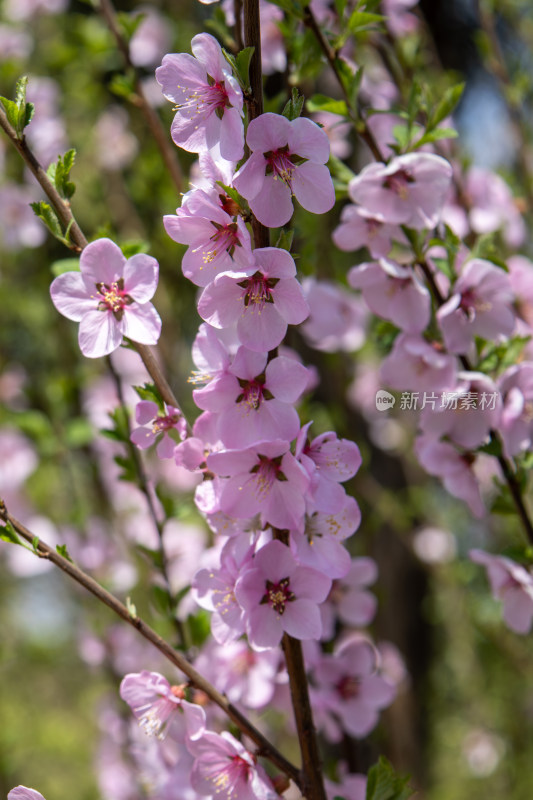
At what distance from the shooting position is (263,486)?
0.76m

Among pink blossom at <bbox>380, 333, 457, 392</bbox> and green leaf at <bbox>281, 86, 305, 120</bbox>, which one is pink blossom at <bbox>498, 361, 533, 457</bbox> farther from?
green leaf at <bbox>281, 86, 305, 120</bbox>

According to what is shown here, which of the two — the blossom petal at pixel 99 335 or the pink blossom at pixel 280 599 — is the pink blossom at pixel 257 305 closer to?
the blossom petal at pixel 99 335

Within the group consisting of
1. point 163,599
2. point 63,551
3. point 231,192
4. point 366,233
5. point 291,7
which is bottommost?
point 163,599

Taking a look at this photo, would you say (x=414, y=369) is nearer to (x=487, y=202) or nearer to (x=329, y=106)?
(x=329, y=106)

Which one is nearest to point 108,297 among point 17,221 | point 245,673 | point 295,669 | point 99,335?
point 99,335

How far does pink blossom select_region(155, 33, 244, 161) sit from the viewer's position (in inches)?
32.1

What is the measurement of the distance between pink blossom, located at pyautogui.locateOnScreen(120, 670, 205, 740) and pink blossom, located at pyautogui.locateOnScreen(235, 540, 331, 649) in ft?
0.41

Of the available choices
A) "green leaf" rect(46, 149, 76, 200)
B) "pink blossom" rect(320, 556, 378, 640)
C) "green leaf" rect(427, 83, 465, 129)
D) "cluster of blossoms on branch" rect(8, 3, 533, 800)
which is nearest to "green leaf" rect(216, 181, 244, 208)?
"cluster of blossoms on branch" rect(8, 3, 533, 800)

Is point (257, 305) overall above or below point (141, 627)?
above

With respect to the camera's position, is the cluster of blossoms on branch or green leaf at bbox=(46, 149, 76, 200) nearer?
the cluster of blossoms on branch

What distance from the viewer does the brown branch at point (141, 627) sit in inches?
31.4

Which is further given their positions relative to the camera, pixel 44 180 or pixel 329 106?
pixel 329 106

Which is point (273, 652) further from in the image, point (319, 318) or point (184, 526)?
point (184, 526)

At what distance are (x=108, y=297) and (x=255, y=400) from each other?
23 cm
